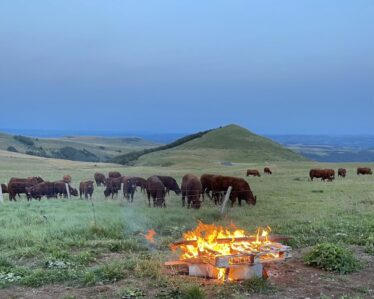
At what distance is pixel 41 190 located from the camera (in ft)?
73.4

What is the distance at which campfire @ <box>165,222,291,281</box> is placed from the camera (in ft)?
23.9

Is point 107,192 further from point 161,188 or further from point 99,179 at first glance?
point 161,188

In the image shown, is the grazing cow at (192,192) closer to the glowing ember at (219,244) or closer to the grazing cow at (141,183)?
the grazing cow at (141,183)

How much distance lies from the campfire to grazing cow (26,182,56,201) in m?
15.6

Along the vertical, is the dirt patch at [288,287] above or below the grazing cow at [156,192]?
below

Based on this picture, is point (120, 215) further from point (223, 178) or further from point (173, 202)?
point (223, 178)

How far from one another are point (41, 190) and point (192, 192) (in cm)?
897

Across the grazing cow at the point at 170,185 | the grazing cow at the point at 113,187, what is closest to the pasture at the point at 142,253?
the grazing cow at the point at 170,185

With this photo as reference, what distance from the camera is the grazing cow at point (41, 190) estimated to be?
2211cm

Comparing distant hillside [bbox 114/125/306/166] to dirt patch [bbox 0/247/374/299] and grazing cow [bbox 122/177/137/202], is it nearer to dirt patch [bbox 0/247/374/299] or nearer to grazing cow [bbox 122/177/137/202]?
grazing cow [bbox 122/177/137/202]

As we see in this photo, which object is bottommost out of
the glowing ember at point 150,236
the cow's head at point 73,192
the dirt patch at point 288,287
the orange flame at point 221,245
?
the dirt patch at point 288,287

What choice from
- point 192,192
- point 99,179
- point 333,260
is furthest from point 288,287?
point 99,179

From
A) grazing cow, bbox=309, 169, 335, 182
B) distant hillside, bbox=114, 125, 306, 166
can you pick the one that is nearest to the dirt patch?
grazing cow, bbox=309, 169, 335, 182

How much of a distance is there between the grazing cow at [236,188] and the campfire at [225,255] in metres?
9.07
